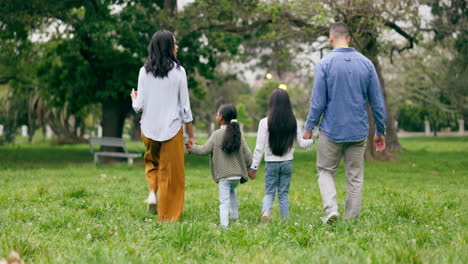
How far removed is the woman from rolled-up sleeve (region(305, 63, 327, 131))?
140 cm

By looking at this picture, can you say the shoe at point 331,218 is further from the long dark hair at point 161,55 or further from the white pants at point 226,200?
the long dark hair at point 161,55

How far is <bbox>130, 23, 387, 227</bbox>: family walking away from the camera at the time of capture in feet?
18.2

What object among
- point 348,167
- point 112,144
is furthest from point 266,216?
point 112,144

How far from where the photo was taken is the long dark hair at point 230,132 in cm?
590

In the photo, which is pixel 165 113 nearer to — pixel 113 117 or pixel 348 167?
pixel 348 167

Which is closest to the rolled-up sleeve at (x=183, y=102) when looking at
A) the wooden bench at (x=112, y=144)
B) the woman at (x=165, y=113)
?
the woman at (x=165, y=113)

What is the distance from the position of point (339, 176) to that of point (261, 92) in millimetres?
47482

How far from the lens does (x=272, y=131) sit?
6.13 m

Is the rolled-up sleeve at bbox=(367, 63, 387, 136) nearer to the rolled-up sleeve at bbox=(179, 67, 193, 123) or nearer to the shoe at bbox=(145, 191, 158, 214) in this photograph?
the rolled-up sleeve at bbox=(179, 67, 193, 123)

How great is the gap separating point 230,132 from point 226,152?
0.25 metres

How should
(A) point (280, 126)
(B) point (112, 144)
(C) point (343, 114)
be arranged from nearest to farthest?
(C) point (343, 114), (A) point (280, 126), (B) point (112, 144)

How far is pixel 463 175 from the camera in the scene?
14.2 metres

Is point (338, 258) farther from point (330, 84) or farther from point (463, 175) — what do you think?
point (463, 175)

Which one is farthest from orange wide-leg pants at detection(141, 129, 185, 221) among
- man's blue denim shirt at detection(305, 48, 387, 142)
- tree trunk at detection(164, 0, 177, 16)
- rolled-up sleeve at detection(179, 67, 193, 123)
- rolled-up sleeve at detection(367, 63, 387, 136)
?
tree trunk at detection(164, 0, 177, 16)
